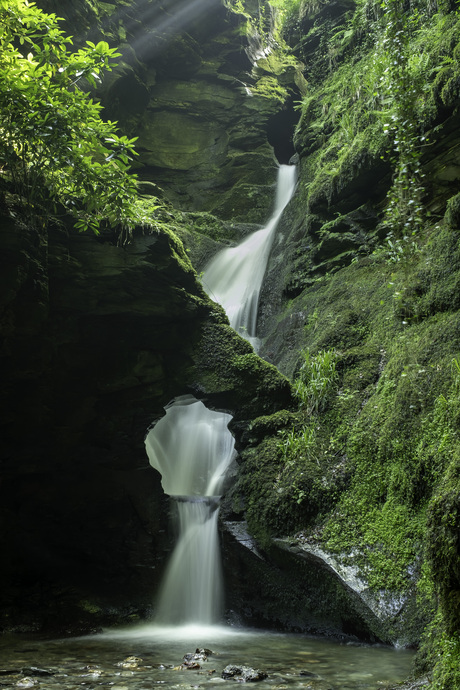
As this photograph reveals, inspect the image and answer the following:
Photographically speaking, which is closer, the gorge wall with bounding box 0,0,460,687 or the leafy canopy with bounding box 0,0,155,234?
the gorge wall with bounding box 0,0,460,687

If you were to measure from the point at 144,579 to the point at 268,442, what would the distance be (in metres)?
2.88

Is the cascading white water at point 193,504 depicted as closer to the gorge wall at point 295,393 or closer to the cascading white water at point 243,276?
the gorge wall at point 295,393

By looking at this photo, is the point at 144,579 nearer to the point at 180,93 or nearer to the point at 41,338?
the point at 41,338

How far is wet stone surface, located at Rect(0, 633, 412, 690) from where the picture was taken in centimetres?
347

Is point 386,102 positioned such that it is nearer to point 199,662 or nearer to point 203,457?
point 203,457

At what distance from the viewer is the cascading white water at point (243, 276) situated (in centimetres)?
1100

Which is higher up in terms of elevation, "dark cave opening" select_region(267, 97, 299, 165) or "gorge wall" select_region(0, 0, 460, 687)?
"dark cave opening" select_region(267, 97, 299, 165)

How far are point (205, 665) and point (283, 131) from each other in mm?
15904

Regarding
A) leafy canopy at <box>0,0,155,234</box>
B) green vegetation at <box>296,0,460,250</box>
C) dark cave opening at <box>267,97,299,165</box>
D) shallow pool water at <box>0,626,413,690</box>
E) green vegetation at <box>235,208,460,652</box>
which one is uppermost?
dark cave opening at <box>267,97,299,165</box>

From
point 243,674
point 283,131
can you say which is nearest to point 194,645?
point 243,674

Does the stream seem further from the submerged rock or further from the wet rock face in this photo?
the wet rock face

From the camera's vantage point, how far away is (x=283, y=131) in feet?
53.3

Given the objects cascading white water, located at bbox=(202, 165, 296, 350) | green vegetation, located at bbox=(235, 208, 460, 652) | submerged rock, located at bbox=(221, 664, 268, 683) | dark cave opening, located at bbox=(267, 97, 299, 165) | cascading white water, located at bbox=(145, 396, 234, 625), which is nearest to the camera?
submerged rock, located at bbox=(221, 664, 268, 683)

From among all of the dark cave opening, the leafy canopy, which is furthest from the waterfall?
the leafy canopy
